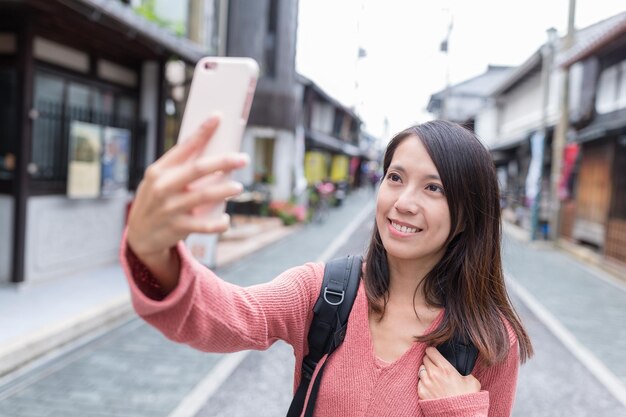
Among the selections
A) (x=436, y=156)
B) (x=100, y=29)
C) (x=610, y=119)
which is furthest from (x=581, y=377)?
(x=610, y=119)

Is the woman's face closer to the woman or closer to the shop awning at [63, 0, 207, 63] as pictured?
the woman

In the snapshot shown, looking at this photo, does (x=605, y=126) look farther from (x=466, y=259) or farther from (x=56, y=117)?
(x=466, y=259)

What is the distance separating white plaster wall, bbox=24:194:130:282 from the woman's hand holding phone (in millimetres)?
7223

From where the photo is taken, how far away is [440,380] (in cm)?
156

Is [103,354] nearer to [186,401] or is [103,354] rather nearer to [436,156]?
[186,401]

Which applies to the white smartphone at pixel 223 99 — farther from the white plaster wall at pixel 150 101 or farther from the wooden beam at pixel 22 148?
the white plaster wall at pixel 150 101

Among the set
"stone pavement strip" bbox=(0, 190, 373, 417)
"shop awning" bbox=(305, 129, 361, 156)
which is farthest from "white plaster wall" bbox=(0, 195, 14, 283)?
"shop awning" bbox=(305, 129, 361, 156)

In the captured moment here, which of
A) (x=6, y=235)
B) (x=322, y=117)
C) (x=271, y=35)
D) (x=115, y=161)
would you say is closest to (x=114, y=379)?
(x=6, y=235)

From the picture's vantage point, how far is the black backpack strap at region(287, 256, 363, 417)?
1655mm

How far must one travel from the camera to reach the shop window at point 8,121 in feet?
23.7

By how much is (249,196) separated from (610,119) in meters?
10.6

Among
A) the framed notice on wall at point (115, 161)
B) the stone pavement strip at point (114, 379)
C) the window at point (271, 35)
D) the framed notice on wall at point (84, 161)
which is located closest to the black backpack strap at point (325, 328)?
the stone pavement strip at point (114, 379)

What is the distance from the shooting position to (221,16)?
16.0 m

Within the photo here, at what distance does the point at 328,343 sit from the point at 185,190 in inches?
36.0
